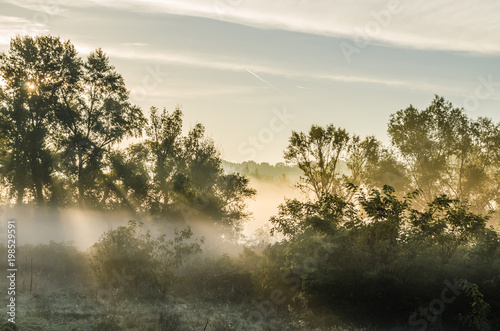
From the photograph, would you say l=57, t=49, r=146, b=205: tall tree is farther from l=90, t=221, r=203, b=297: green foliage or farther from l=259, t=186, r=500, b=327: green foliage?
l=259, t=186, r=500, b=327: green foliage

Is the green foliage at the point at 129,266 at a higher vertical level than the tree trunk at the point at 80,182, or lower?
lower

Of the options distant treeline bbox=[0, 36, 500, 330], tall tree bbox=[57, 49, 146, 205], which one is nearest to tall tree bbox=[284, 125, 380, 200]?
distant treeline bbox=[0, 36, 500, 330]

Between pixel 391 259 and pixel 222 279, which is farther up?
pixel 391 259

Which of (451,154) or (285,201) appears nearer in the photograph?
(285,201)

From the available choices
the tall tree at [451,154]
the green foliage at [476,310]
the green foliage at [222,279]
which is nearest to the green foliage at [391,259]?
the green foliage at [476,310]

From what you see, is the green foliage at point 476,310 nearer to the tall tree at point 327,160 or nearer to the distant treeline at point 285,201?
the distant treeline at point 285,201

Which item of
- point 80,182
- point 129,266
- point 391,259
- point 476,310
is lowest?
point 129,266

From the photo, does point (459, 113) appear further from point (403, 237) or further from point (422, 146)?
point (403, 237)

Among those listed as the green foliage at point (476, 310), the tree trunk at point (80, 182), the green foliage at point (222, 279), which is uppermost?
the tree trunk at point (80, 182)

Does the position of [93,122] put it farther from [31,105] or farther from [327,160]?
[327,160]

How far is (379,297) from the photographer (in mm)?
17172

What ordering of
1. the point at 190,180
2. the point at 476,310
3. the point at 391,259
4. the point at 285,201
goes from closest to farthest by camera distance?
1. the point at 476,310
2. the point at 391,259
3. the point at 285,201
4. the point at 190,180

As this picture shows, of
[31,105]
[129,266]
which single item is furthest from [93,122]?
[129,266]

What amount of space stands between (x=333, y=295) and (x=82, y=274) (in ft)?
58.9
